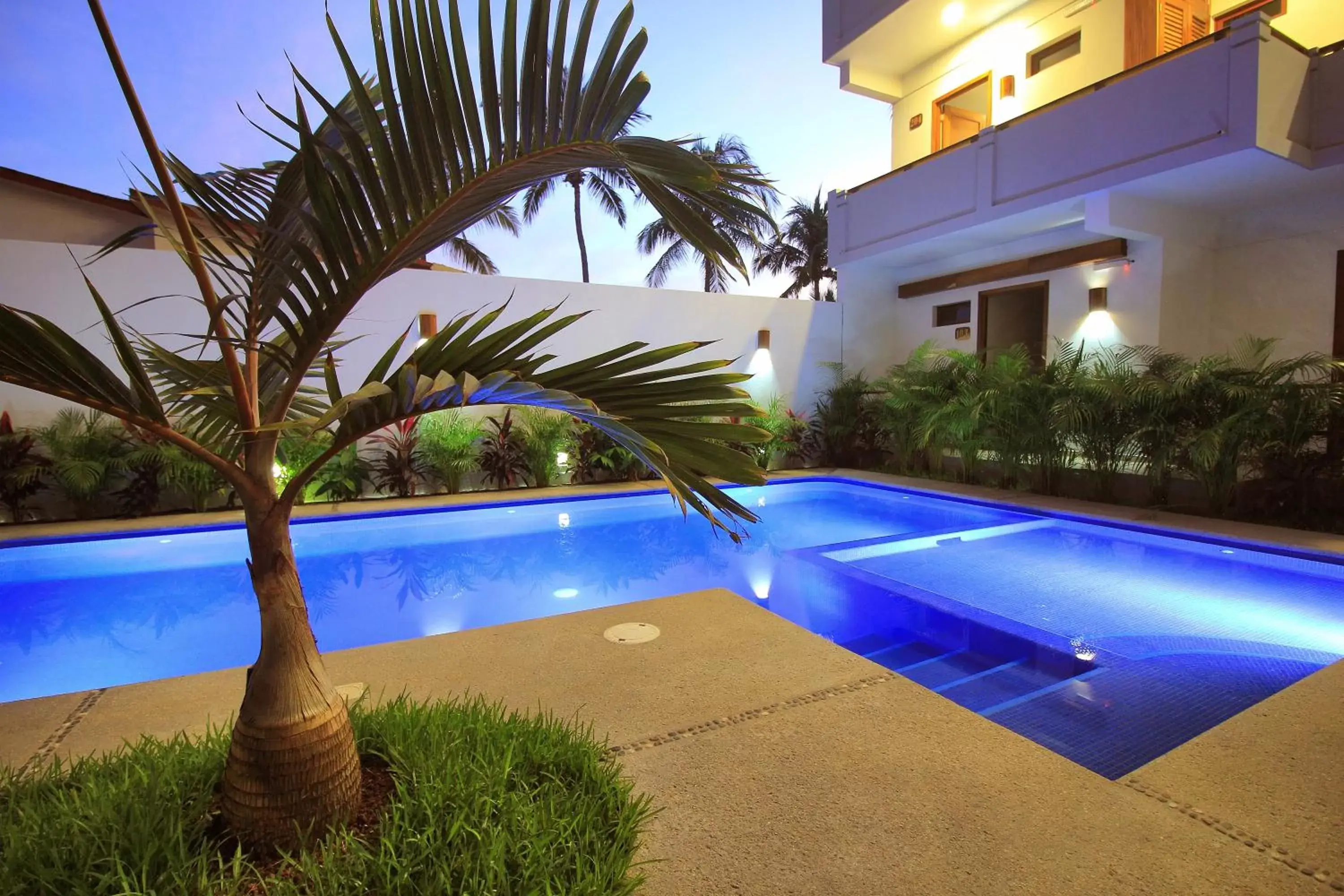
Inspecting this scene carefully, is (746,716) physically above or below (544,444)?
below

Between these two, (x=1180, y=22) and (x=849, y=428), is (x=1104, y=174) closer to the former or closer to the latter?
(x=1180, y=22)

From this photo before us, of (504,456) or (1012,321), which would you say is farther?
(1012,321)

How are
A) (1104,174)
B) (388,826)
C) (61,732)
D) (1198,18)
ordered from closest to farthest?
(388,826) < (61,732) < (1104,174) < (1198,18)

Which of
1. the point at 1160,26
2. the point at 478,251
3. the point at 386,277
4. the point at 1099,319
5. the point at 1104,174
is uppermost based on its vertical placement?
the point at 478,251

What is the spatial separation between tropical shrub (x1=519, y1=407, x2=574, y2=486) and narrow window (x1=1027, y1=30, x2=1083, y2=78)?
772 centimetres

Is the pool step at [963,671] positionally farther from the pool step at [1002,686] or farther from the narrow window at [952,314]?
the narrow window at [952,314]

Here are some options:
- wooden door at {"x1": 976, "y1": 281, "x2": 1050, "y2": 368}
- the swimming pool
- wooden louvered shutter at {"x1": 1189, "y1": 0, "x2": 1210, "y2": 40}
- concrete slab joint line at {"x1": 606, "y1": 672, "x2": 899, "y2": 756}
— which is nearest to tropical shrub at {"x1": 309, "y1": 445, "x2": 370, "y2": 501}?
the swimming pool

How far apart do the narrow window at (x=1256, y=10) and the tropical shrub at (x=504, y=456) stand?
27.1 feet

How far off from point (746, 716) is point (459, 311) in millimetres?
7091

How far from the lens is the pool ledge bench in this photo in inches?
55.0

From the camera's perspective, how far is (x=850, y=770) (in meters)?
1.77

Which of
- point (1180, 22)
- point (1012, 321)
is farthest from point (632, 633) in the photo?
point (1012, 321)

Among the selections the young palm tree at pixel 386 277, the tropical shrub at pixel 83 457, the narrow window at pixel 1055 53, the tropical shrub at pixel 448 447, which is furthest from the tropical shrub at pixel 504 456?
the narrow window at pixel 1055 53

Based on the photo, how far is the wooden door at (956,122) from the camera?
9.95m
